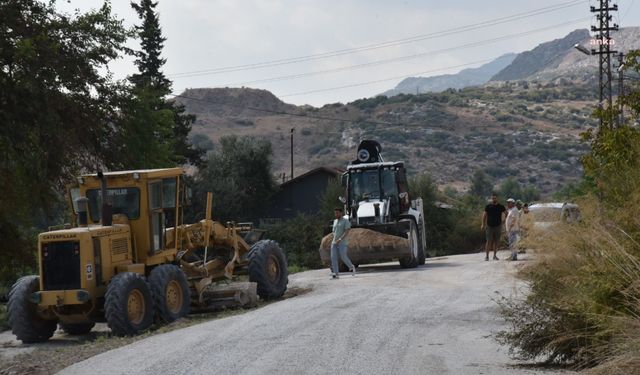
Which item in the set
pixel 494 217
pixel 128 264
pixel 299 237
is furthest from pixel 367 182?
pixel 299 237

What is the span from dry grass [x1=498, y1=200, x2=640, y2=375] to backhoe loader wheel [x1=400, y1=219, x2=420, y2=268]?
15419mm

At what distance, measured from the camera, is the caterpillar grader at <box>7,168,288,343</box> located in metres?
17.7

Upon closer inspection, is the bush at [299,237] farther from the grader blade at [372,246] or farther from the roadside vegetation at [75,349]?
the roadside vegetation at [75,349]

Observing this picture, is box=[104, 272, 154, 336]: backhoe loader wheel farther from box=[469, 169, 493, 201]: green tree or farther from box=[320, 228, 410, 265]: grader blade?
box=[469, 169, 493, 201]: green tree

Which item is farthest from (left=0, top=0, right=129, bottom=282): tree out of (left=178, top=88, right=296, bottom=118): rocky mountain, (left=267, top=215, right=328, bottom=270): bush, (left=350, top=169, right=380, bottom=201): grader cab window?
(left=178, top=88, right=296, bottom=118): rocky mountain

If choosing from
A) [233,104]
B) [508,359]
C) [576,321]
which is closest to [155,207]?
[508,359]

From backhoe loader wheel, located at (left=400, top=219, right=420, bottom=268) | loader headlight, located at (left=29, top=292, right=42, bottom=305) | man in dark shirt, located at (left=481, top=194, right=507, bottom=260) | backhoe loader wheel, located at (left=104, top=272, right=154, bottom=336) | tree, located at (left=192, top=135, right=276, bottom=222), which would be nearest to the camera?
backhoe loader wheel, located at (left=104, top=272, right=154, bottom=336)

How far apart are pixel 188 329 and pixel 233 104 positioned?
149 meters

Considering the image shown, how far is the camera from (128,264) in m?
18.7

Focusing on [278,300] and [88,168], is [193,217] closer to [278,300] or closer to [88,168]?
[88,168]

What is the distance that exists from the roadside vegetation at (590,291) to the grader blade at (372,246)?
47.5 feet

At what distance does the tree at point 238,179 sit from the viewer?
199 feet

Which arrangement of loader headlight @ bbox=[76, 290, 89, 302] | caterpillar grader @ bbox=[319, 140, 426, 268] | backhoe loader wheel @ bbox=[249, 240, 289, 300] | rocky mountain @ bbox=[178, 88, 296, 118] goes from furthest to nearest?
rocky mountain @ bbox=[178, 88, 296, 118] < caterpillar grader @ bbox=[319, 140, 426, 268] < backhoe loader wheel @ bbox=[249, 240, 289, 300] < loader headlight @ bbox=[76, 290, 89, 302]

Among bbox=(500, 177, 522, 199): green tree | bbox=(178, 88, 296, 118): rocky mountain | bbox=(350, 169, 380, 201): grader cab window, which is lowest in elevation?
bbox=(500, 177, 522, 199): green tree
